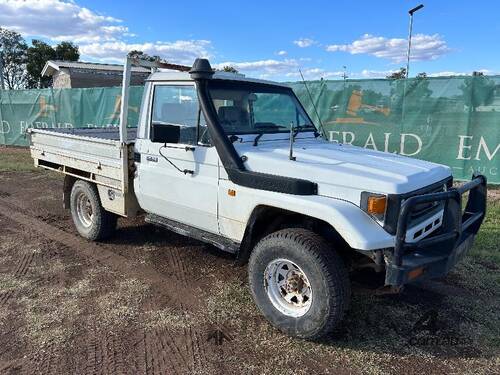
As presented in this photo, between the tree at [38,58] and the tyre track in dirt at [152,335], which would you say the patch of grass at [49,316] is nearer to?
the tyre track in dirt at [152,335]

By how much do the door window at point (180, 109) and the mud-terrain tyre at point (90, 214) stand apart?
1673 mm

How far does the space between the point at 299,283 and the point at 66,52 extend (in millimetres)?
51160

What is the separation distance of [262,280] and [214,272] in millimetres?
1275

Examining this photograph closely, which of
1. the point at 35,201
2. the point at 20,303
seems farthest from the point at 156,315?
the point at 35,201

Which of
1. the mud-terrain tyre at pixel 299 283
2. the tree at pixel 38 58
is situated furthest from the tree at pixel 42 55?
the mud-terrain tyre at pixel 299 283

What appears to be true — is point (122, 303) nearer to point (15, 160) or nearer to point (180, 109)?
point (180, 109)

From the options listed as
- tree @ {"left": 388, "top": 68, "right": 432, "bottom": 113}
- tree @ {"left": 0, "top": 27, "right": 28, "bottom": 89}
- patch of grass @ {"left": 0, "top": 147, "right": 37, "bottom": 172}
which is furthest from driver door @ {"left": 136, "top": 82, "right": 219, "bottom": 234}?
tree @ {"left": 0, "top": 27, "right": 28, "bottom": 89}

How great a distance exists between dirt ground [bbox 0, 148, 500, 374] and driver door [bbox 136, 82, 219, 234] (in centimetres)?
78

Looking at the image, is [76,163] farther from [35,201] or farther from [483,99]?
[483,99]

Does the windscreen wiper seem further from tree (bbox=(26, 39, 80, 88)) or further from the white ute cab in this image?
tree (bbox=(26, 39, 80, 88))

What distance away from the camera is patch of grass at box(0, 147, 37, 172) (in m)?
11.8

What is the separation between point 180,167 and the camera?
4.31 meters

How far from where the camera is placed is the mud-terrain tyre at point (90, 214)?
18.4 ft

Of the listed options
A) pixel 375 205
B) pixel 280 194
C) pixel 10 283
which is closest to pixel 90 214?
pixel 10 283
